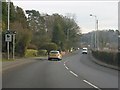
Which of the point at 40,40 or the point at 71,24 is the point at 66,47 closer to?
the point at 71,24

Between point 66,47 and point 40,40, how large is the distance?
28183 millimetres

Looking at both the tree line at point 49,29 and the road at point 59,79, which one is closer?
the road at point 59,79

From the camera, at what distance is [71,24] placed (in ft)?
436

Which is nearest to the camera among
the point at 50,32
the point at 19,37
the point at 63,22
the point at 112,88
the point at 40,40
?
the point at 112,88

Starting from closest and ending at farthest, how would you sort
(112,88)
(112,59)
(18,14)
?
(112,88), (112,59), (18,14)

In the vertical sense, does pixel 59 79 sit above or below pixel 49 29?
below

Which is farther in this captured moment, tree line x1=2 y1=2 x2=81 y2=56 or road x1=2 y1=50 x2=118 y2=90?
tree line x1=2 y1=2 x2=81 y2=56

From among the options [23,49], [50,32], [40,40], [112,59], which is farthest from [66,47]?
[112,59]

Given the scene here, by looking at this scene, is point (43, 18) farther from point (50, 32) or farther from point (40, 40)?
point (40, 40)

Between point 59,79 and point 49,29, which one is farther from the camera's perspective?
point 49,29

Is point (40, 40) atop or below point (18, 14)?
below

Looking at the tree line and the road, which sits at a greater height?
the tree line

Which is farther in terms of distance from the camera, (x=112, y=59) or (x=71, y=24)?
(x=71, y=24)

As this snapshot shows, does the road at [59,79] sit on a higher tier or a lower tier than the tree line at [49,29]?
lower
